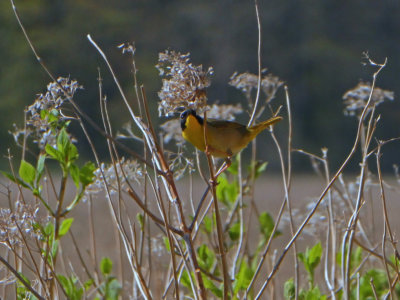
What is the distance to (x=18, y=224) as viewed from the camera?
186 cm

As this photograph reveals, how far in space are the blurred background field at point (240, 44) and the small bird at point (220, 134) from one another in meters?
18.2

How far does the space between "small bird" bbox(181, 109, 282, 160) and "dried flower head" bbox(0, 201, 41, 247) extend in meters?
0.50

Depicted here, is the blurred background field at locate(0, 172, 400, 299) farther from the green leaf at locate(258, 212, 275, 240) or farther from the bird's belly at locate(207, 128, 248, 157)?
the bird's belly at locate(207, 128, 248, 157)

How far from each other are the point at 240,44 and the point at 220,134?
2263 centimetres

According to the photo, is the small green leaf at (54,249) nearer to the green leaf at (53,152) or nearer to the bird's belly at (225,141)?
the green leaf at (53,152)

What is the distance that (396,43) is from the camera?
24.5 m

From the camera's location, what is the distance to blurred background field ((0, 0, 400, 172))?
859 inches

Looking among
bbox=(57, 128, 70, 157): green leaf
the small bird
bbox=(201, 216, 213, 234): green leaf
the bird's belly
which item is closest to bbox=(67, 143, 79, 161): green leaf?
bbox=(57, 128, 70, 157): green leaf

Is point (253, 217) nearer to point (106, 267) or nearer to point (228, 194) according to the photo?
point (228, 194)

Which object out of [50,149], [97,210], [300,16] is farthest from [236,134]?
[300,16]

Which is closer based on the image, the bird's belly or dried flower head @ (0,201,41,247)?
dried flower head @ (0,201,41,247)

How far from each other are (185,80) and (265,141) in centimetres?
2122

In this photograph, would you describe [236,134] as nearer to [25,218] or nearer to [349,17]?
[25,218]


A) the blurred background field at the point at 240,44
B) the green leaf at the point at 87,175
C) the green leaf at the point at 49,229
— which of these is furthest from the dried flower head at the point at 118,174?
the blurred background field at the point at 240,44
